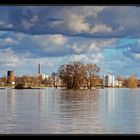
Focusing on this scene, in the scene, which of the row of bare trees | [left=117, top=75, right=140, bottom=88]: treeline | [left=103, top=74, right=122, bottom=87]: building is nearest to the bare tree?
the row of bare trees

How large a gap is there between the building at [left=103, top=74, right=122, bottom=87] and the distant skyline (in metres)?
0.04

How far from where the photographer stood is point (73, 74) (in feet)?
10.2

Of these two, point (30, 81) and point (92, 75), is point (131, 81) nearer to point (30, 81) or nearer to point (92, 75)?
point (92, 75)

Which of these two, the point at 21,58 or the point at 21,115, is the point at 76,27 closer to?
the point at 21,58

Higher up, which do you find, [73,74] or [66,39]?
[66,39]

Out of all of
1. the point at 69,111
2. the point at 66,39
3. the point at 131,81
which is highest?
the point at 66,39

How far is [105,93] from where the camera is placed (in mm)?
3053

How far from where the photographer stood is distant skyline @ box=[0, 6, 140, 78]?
295cm

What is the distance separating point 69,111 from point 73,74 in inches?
11.0

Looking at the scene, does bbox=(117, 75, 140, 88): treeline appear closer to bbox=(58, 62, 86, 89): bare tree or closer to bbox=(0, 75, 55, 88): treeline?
bbox=(58, 62, 86, 89): bare tree

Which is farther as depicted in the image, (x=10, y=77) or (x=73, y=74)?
(x=73, y=74)

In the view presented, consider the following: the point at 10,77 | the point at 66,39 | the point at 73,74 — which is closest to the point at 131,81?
the point at 73,74

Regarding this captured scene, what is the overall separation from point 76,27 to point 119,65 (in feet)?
1.30

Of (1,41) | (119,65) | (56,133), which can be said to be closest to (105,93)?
(119,65)
